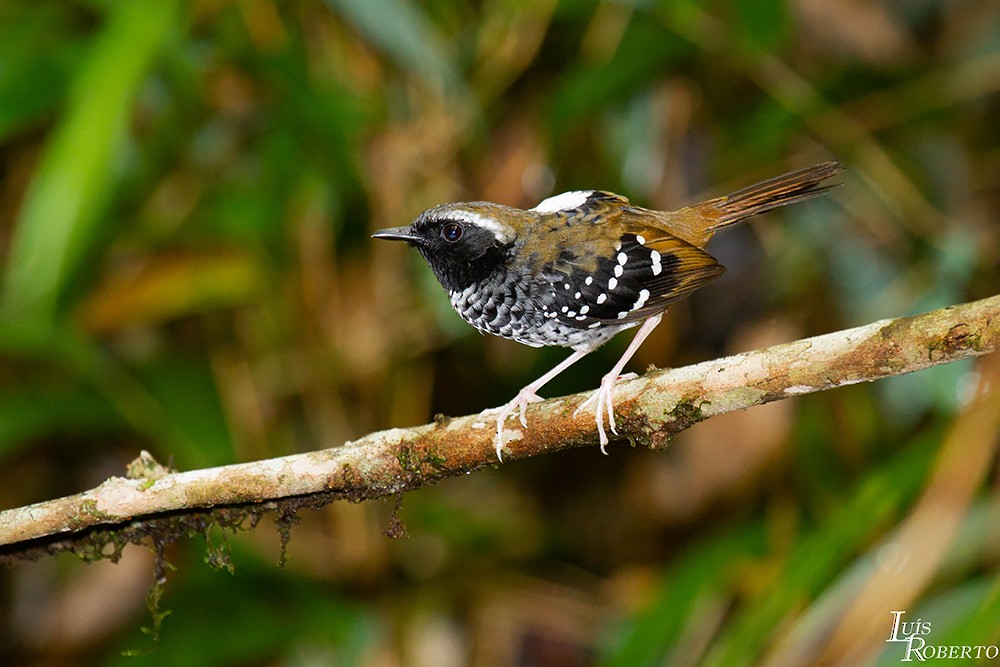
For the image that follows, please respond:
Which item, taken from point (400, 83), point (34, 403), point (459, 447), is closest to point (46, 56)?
point (34, 403)

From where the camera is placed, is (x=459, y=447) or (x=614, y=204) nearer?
(x=459, y=447)

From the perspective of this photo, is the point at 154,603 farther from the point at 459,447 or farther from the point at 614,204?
the point at 614,204

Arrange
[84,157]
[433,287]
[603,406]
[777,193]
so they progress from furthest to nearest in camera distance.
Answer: [433,287], [84,157], [777,193], [603,406]

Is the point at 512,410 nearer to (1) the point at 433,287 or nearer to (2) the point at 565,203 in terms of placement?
(2) the point at 565,203

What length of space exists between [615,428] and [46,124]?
4.14 m

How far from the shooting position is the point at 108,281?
4.85 metres

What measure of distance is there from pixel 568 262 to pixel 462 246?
340 mm

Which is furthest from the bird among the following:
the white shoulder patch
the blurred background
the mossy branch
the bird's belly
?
the blurred background

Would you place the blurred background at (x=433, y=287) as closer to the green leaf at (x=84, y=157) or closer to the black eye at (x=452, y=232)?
the green leaf at (x=84, y=157)

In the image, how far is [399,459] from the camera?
2773 millimetres

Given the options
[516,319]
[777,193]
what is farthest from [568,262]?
[777,193]

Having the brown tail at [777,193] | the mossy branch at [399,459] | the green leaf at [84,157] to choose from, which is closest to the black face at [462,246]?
the mossy branch at [399,459]

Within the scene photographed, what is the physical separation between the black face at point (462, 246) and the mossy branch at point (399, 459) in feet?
1.86

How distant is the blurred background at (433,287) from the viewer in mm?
4172
